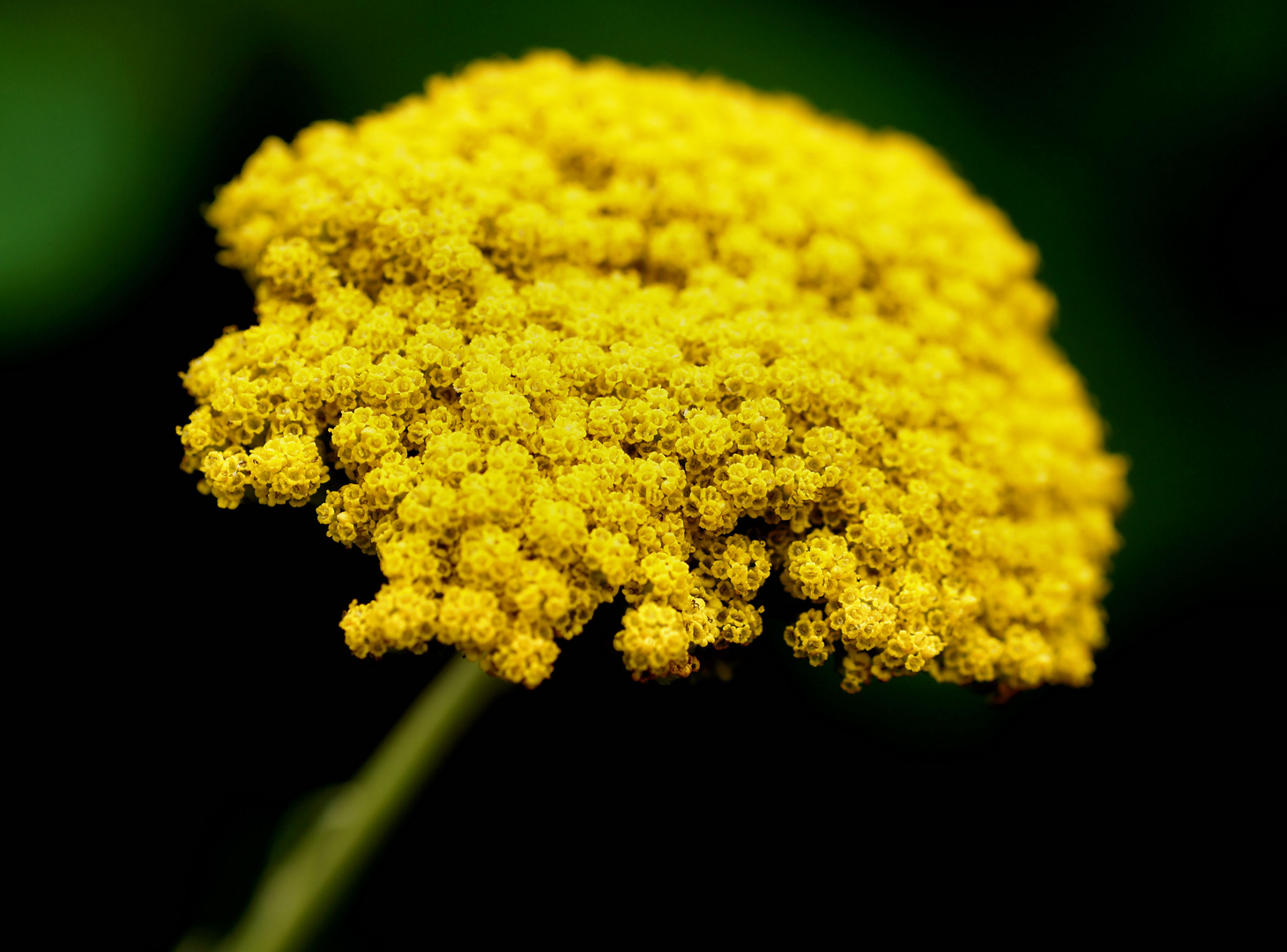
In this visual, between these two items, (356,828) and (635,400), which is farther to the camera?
(356,828)

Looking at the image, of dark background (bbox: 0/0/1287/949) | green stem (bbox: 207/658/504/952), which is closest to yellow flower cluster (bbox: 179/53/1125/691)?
dark background (bbox: 0/0/1287/949)

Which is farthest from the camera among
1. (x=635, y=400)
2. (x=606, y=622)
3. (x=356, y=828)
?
(x=356, y=828)

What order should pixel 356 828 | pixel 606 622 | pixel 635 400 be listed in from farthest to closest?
pixel 356 828 < pixel 606 622 < pixel 635 400

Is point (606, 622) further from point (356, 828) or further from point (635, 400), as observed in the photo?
point (356, 828)

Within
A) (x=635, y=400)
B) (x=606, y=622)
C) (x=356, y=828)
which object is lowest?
(x=356, y=828)

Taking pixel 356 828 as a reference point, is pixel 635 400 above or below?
above

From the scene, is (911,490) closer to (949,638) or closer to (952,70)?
(949,638)

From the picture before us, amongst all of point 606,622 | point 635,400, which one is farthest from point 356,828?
point 635,400

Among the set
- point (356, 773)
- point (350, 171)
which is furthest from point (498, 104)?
point (356, 773)
